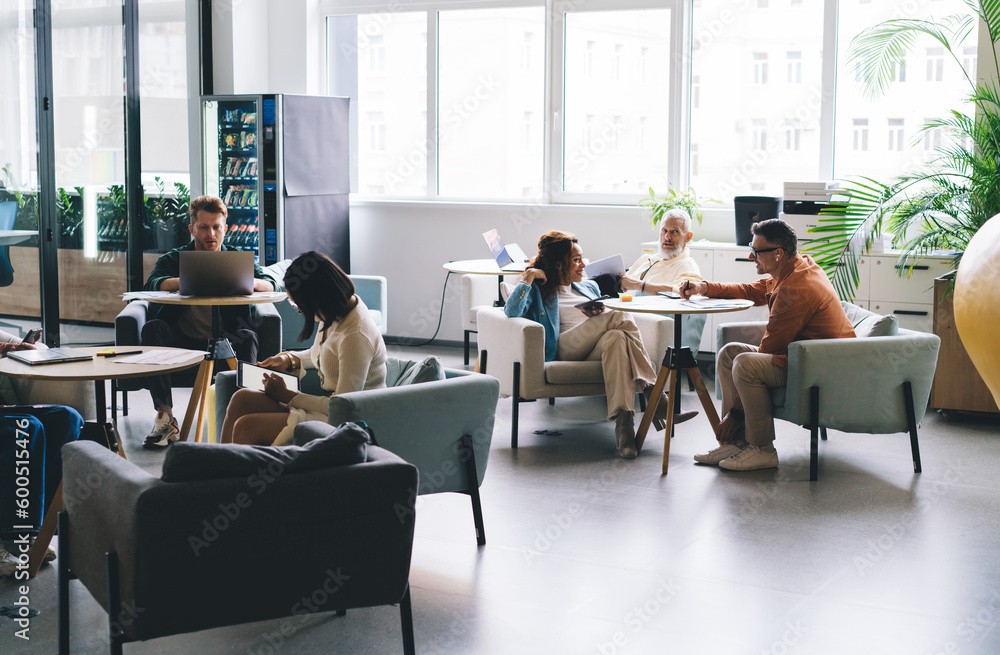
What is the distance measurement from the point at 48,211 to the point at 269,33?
2.41 metres

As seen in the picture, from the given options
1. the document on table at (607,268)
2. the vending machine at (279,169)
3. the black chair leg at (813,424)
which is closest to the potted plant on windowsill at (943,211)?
the document on table at (607,268)

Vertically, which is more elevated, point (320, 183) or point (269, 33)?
point (269, 33)

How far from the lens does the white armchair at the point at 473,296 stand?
714 cm

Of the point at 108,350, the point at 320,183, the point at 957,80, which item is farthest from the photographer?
the point at 320,183

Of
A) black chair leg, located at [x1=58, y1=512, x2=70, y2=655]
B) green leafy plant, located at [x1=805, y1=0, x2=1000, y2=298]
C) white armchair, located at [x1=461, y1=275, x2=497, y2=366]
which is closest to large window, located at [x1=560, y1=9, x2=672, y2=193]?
white armchair, located at [x1=461, y1=275, x2=497, y2=366]

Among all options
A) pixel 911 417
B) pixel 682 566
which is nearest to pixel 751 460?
pixel 911 417

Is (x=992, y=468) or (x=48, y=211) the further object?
(x=48, y=211)

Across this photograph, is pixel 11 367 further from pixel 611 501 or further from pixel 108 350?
pixel 611 501

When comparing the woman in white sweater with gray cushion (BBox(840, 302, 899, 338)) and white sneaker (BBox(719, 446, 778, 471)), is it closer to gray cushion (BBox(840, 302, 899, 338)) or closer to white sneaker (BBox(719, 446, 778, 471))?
white sneaker (BBox(719, 446, 778, 471))

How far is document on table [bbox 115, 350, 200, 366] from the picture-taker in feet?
12.7

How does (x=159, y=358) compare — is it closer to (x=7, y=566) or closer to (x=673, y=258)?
(x=7, y=566)

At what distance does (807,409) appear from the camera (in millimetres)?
4598

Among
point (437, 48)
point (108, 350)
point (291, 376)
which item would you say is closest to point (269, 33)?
point (437, 48)

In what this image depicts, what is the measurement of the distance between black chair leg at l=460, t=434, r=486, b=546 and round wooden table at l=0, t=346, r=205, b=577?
1149 millimetres
